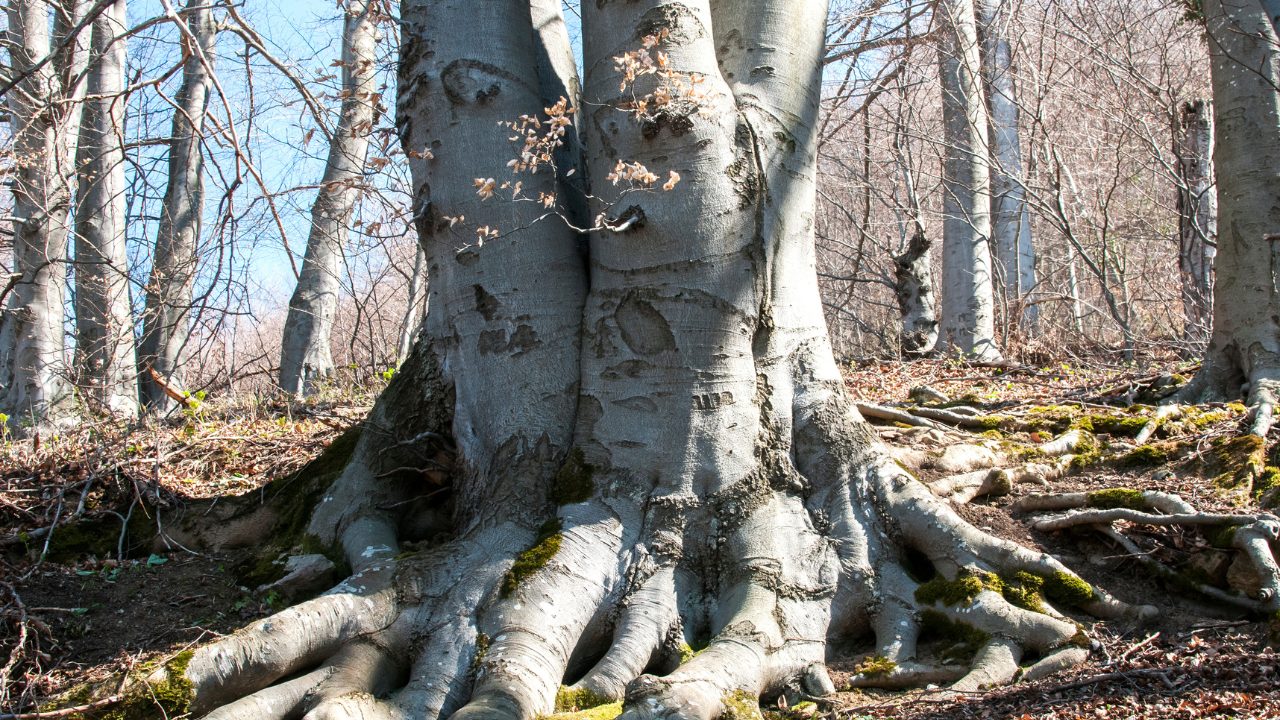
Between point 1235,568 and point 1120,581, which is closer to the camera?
point 1235,568

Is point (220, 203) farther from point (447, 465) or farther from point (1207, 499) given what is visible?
point (1207, 499)

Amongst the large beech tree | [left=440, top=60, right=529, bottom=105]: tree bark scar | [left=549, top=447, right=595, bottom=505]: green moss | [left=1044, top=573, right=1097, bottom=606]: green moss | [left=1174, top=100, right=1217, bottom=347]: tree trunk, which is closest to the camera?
the large beech tree

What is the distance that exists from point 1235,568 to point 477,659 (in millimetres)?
2804

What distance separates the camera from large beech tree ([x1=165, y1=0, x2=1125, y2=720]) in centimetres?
310

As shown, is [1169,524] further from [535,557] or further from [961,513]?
[535,557]

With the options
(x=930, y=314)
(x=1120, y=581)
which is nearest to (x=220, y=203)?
(x=1120, y=581)

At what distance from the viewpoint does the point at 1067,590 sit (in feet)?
11.3

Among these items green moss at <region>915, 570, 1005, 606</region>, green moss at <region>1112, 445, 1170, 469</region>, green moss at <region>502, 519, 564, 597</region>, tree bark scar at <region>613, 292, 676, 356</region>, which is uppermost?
tree bark scar at <region>613, 292, 676, 356</region>

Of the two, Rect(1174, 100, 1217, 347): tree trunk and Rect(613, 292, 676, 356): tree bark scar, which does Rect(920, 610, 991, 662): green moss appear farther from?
Rect(1174, 100, 1217, 347): tree trunk

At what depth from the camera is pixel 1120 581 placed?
3.65 m

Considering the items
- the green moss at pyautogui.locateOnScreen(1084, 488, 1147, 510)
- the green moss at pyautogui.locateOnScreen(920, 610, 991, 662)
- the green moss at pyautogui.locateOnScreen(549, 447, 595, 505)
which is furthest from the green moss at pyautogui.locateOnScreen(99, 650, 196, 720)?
the green moss at pyautogui.locateOnScreen(1084, 488, 1147, 510)

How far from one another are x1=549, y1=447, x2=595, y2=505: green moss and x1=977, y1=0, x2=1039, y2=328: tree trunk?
22.6ft

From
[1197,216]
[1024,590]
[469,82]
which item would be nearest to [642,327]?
[469,82]

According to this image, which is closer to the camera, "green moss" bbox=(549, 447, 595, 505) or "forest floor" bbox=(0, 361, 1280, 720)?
"forest floor" bbox=(0, 361, 1280, 720)
